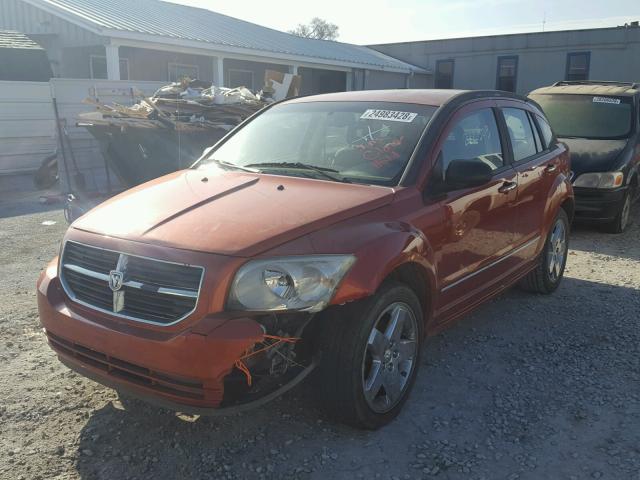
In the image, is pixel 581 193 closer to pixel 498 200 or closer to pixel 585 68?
pixel 498 200

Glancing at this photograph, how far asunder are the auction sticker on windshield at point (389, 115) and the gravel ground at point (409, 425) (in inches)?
63.9

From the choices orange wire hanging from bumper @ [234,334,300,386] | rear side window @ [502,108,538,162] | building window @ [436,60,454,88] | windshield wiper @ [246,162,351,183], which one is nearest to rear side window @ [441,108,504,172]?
rear side window @ [502,108,538,162]

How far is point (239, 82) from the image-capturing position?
69.5 ft

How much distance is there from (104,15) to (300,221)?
47.0ft

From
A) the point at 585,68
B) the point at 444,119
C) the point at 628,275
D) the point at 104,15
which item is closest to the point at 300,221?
the point at 444,119

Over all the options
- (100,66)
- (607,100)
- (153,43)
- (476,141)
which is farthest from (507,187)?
(100,66)

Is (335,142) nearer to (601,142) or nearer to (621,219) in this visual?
(621,219)

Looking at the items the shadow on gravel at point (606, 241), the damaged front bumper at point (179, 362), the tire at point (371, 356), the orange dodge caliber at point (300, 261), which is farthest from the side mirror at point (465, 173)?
the shadow on gravel at point (606, 241)

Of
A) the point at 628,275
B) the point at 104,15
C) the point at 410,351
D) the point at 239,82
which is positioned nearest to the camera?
the point at 410,351

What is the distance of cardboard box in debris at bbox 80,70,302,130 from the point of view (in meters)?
9.16

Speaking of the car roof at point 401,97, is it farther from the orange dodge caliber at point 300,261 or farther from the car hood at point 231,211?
the car hood at point 231,211

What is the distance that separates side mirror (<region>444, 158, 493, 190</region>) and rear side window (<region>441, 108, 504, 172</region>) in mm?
135

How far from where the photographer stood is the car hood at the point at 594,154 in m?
7.50

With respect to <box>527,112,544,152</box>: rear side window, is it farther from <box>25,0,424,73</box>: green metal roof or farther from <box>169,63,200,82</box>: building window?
<box>169,63,200,82</box>: building window
